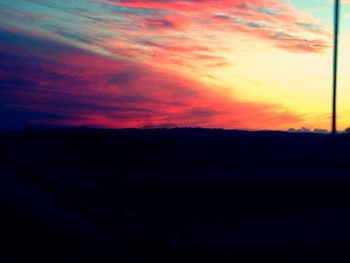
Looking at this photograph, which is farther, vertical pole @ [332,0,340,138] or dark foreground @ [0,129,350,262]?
vertical pole @ [332,0,340,138]

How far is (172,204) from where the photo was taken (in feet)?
61.1

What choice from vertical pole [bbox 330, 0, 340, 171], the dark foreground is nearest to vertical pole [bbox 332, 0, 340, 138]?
vertical pole [bbox 330, 0, 340, 171]

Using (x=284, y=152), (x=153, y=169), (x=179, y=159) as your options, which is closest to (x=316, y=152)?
(x=284, y=152)

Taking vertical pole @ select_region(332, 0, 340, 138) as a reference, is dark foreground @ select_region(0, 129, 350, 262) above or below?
below

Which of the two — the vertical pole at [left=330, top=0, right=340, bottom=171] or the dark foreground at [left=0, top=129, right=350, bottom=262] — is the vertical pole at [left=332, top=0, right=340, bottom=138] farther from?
the dark foreground at [left=0, top=129, right=350, bottom=262]

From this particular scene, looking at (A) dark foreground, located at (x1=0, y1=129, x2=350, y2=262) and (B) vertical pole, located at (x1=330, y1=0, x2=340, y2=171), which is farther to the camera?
(B) vertical pole, located at (x1=330, y1=0, x2=340, y2=171)

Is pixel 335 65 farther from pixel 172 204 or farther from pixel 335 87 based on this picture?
pixel 172 204

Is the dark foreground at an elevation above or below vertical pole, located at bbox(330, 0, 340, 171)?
below

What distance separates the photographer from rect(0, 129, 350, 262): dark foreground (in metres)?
3.54

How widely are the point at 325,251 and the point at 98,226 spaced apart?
25.4 feet

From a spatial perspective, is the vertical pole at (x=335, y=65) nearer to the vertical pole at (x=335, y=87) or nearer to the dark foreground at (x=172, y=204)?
the vertical pole at (x=335, y=87)

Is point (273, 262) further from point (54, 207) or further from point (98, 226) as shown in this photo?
point (54, 207)

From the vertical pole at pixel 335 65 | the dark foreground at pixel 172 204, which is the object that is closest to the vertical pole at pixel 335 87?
the vertical pole at pixel 335 65

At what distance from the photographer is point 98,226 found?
3863mm
